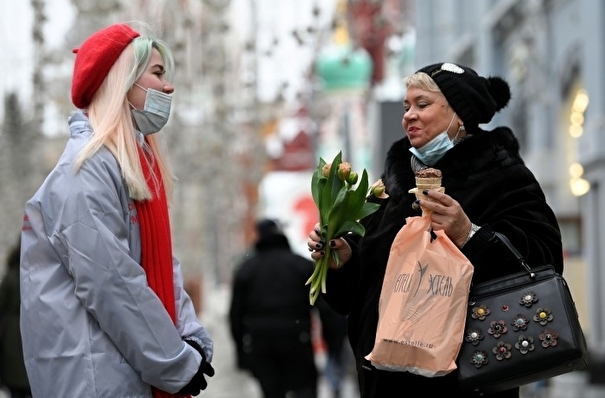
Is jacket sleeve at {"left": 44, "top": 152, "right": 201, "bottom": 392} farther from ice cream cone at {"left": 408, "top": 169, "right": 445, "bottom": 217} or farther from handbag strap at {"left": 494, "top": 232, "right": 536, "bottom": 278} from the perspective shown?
handbag strap at {"left": 494, "top": 232, "right": 536, "bottom": 278}

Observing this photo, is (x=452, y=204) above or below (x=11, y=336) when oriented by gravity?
above

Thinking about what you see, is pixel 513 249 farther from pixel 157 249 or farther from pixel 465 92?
pixel 157 249

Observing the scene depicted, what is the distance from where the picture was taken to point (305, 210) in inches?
1234

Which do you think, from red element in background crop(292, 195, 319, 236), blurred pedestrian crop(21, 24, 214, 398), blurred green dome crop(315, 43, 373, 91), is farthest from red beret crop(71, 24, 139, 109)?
blurred green dome crop(315, 43, 373, 91)

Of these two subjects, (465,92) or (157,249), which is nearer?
(157,249)

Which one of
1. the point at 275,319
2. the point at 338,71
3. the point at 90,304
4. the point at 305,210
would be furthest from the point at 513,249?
the point at 338,71

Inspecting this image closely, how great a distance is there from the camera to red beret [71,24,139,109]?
5.10 metres

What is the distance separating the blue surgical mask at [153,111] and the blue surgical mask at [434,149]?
88cm

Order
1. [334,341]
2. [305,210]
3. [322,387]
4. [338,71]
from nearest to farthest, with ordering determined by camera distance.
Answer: [334,341]
[322,387]
[305,210]
[338,71]

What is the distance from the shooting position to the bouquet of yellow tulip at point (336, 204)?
544 centimetres

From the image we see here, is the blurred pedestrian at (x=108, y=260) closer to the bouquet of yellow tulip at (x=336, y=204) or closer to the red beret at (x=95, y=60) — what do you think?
the red beret at (x=95, y=60)

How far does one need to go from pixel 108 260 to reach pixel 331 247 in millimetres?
1019

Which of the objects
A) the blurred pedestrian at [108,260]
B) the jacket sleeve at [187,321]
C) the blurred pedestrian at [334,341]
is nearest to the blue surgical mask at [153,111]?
Result: the blurred pedestrian at [108,260]

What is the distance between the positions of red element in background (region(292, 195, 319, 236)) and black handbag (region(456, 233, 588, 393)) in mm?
24004
